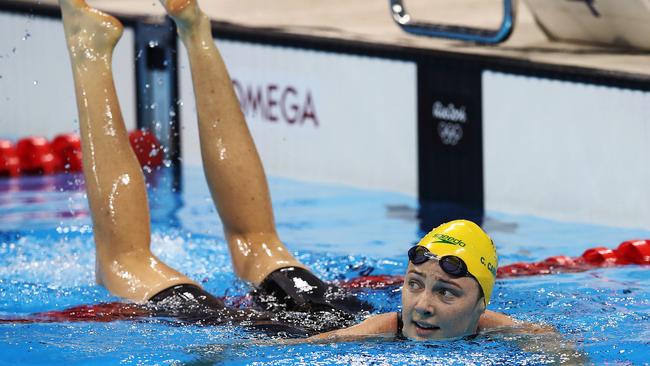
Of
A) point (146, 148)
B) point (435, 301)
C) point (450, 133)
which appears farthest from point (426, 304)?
point (146, 148)

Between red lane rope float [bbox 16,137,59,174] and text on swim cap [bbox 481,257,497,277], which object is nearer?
text on swim cap [bbox 481,257,497,277]

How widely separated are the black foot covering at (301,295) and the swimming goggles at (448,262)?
0.54m

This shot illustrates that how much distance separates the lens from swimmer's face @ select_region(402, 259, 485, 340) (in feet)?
11.0

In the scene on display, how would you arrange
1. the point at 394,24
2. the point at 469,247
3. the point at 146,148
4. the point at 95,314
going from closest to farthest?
the point at 469,247 → the point at 95,314 → the point at 146,148 → the point at 394,24

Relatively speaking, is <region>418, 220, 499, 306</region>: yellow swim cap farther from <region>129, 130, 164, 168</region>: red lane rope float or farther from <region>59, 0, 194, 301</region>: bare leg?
<region>129, 130, 164, 168</region>: red lane rope float

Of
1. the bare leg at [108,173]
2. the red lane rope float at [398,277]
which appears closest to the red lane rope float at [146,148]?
the red lane rope float at [398,277]

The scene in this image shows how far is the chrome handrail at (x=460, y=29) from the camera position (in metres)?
6.01

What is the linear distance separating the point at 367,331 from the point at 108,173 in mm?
936

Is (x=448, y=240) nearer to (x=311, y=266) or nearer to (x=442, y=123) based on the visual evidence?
(x=311, y=266)

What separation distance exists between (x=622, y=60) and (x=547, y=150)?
1.54ft

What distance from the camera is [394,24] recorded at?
23.6ft

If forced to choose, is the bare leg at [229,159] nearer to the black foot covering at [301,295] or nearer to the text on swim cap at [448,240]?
the black foot covering at [301,295]

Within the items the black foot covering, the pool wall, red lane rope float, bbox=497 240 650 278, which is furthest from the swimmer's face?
the pool wall

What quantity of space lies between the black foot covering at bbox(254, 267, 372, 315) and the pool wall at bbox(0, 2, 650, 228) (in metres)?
1.81
